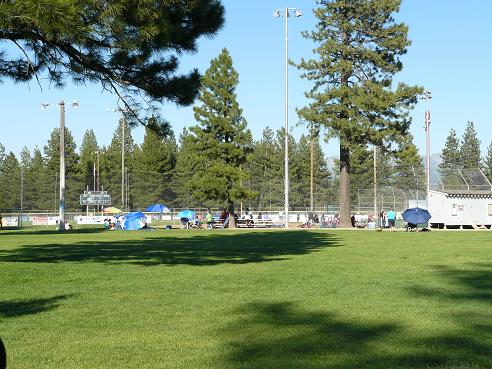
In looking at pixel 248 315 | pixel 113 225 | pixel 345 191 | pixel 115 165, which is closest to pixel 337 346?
pixel 248 315

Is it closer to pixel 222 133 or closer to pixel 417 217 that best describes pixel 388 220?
pixel 417 217

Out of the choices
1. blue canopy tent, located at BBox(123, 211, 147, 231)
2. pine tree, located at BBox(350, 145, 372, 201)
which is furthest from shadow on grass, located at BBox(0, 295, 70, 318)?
pine tree, located at BBox(350, 145, 372, 201)

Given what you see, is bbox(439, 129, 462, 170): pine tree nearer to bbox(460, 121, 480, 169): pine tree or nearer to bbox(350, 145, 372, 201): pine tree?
bbox(460, 121, 480, 169): pine tree

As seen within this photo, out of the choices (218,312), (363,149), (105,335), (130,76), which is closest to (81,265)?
(130,76)

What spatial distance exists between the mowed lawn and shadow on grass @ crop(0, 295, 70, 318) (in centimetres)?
2

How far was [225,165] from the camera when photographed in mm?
61906

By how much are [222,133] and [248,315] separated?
52.0 m

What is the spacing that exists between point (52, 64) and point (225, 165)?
1736 inches

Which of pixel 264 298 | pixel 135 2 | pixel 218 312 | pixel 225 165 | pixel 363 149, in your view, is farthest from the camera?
pixel 225 165

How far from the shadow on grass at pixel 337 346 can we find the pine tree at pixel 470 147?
107 metres

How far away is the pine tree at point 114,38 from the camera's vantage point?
1332cm

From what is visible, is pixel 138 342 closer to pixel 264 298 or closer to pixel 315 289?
pixel 264 298

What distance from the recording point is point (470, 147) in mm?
113062

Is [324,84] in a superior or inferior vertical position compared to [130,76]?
superior
